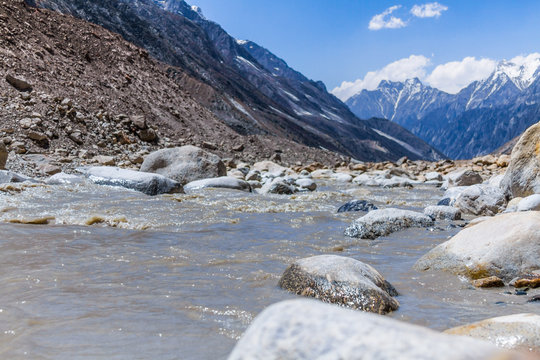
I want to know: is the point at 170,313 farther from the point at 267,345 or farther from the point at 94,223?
the point at 94,223

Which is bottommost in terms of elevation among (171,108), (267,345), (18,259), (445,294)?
(18,259)

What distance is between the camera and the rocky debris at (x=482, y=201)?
877 cm

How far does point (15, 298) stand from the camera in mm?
3348

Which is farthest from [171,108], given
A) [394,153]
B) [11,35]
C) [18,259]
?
[394,153]

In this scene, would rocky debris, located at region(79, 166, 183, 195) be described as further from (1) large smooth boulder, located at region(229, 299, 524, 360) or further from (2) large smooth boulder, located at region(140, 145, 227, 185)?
(1) large smooth boulder, located at region(229, 299, 524, 360)

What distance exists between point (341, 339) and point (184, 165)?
12.0m

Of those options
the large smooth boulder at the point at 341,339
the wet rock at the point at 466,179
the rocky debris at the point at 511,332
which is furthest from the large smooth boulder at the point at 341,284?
the wet rock at the point at 466,179

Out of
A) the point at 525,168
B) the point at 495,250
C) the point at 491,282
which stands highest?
the point at 525,168

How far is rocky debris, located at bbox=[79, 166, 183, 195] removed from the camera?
34.0 ft

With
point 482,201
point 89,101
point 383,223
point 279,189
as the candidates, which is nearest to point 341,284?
point 383,223

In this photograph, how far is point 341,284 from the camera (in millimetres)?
3547

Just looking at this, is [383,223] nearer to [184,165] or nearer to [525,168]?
[525,168]

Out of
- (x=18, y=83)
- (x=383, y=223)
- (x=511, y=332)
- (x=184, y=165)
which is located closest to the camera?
(x=511, y=332)

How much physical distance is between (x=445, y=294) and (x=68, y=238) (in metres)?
4.53
